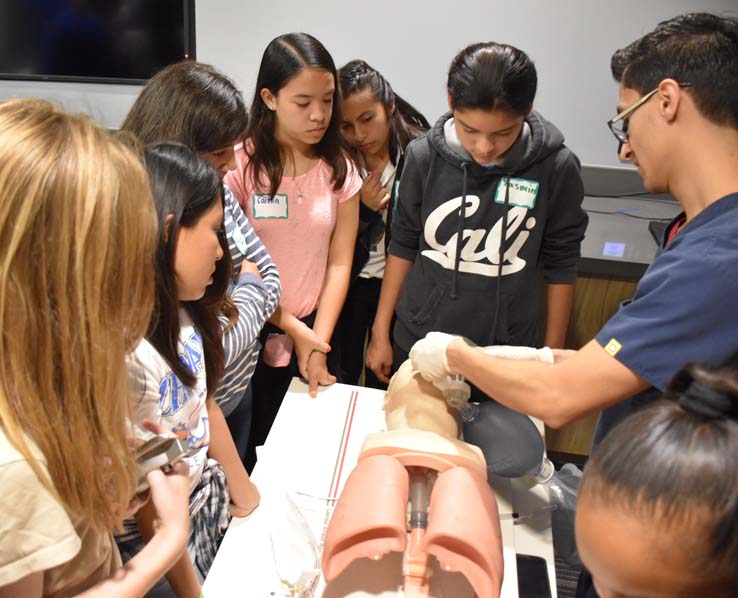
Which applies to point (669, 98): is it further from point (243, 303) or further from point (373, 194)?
point (373, 194)

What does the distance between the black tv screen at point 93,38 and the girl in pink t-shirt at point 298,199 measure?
1163 mm

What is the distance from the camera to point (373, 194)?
74.6 inches

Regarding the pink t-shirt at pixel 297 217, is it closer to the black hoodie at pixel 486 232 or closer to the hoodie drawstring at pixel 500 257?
the black hoodie at pixel 486 232

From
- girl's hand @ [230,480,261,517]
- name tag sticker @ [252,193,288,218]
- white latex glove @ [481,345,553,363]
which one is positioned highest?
name tag sticker @ [252,193,288,218]

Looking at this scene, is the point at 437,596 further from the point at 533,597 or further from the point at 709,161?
the point at 709,161

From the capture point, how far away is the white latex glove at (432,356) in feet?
4.08

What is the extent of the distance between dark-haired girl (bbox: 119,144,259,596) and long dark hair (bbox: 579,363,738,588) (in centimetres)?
64

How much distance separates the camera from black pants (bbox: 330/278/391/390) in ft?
6.64

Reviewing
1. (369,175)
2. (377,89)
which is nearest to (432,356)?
(369,175)

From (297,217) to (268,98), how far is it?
30 cm

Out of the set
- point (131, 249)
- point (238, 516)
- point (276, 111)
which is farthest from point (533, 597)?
point (276, 111)

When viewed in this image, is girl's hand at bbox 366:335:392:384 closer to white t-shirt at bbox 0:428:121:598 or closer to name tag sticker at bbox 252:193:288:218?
name tag sticker at bbox 252:193:288:218

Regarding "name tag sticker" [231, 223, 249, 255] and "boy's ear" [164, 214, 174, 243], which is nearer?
"boy's ear" [164, 214, 174, 243]

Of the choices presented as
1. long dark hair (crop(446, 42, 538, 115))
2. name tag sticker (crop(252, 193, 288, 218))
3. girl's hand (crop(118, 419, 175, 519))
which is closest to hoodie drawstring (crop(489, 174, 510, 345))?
long dark hair (crop(446, 42, 538, 115))
